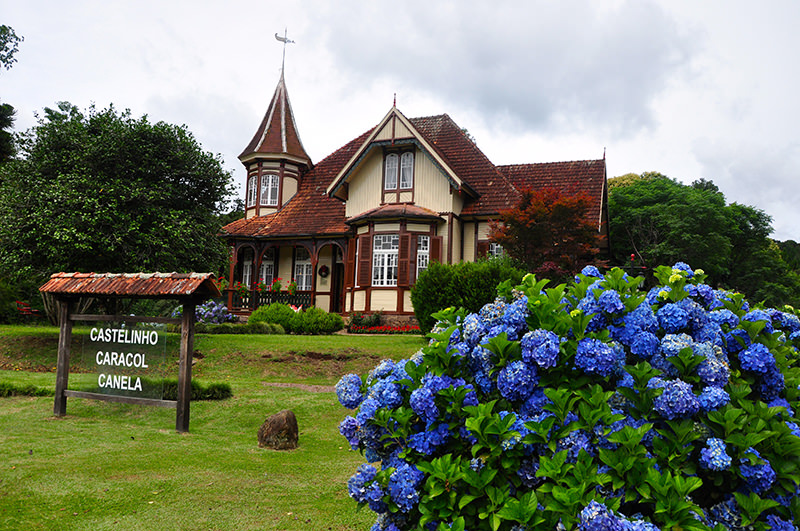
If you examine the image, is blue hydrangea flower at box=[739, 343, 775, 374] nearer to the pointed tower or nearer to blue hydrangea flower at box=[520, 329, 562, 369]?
blue hydrangea flower at box=[520, 329, 562, 369]

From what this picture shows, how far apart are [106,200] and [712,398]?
55.3ft

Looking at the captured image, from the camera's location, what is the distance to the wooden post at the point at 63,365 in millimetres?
9516

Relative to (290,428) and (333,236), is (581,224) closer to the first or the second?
(333,236)

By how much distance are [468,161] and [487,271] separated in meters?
10.3

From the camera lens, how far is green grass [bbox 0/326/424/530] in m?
5.11

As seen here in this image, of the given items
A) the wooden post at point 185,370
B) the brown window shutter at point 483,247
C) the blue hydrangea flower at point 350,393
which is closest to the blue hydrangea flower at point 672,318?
the blue hydrangea flower at point 350,393

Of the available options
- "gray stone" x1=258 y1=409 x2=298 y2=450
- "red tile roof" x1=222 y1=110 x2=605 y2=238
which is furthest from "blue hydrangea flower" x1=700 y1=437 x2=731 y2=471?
"red tile roof" x1=222 y1=110 x2=605 y2=238

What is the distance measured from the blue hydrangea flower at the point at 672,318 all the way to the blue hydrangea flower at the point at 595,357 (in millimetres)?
531

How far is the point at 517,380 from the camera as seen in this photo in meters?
2.92

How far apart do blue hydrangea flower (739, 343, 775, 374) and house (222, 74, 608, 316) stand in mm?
18540

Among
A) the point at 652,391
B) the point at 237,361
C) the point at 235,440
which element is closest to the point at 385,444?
the point at 652,391

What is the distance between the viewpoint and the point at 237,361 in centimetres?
1473

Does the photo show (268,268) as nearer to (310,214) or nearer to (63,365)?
(310,214)

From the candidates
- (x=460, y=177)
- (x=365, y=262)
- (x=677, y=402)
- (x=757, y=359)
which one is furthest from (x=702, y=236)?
(x=677, y=402)
